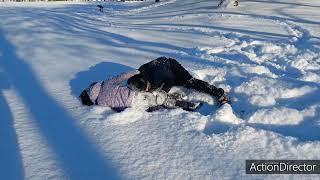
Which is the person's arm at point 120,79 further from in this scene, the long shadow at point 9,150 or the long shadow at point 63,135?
the long shadow at point 9,150

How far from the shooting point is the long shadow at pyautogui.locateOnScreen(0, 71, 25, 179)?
423 centimetres

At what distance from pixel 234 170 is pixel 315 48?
14.4 ft

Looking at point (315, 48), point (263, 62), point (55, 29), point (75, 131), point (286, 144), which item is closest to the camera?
point (286, 144)

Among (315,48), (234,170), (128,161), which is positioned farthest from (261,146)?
(315,48)

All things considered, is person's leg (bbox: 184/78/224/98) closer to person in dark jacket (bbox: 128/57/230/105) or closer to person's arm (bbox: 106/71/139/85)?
person in dark jacket (bbox: 128/57/230/105)

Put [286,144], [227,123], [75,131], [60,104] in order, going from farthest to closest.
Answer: [60,104], [75,131], [227,123], [286,144]

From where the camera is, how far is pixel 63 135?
4.95 meters

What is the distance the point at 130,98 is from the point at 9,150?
60.2 inches

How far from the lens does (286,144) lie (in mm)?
4062

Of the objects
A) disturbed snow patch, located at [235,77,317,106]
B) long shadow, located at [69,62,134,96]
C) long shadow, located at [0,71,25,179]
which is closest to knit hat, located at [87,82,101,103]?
long shadow, located at [69,62,134,96]

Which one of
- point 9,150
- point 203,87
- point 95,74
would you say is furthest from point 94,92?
point 95,74

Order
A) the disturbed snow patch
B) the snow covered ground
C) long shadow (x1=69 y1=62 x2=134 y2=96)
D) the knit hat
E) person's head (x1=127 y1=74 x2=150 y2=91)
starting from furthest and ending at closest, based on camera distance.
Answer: long shadow (x1=69 y1=62 x2=134 y2=96) → the knit hat → person's head (x1=127 y1=74 x2=150 y2=91) → the disturbed snow patch → the snow covered ground

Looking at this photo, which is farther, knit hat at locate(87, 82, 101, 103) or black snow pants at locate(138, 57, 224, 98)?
knit hat at locate(87, 82, 101, 103)

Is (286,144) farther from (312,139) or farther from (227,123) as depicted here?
(227,123)
